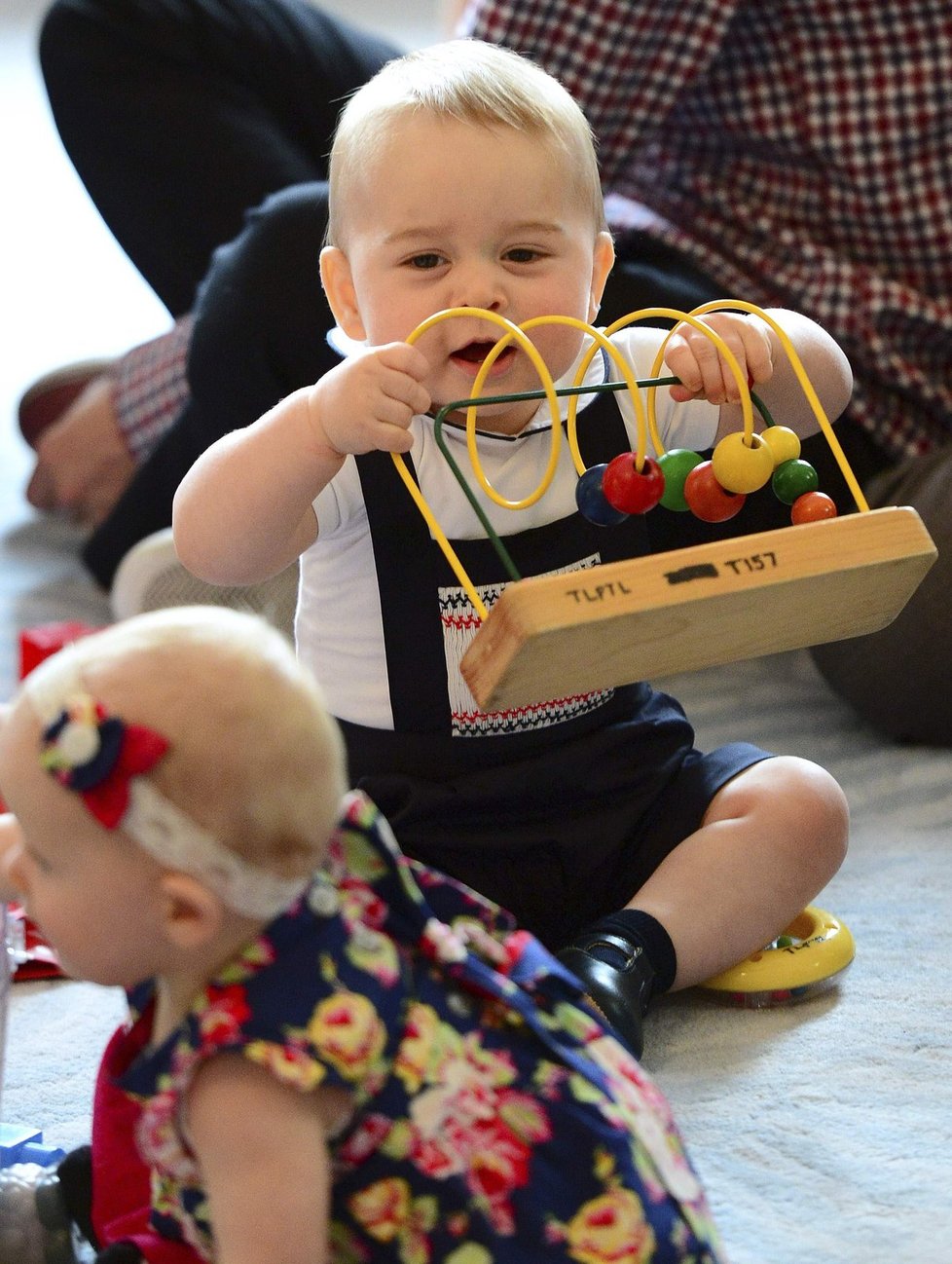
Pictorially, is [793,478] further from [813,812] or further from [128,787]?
[128,787]

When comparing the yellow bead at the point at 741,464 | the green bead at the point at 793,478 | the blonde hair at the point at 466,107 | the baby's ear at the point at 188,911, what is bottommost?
the baby's ear at the point at 188,911

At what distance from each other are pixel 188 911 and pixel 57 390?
4.63 ft

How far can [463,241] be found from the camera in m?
0.89

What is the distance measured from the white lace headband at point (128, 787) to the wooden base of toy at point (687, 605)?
180 mm

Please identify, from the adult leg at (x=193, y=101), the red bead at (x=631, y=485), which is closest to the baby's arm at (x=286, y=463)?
the red bead at (x=631, y=485)

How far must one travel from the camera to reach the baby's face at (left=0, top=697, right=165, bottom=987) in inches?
23.6

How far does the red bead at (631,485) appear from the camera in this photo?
2.61ft

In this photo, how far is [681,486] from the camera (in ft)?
2.83

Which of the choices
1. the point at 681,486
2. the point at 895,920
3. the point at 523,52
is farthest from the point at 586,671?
the point at 523,52

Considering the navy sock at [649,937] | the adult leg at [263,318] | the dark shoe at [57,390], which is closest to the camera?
the navy sock at [649,937]

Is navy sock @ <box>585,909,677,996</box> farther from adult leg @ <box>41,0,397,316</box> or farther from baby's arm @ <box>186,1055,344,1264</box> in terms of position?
adult leg @ <box>41,0,397,316</box>

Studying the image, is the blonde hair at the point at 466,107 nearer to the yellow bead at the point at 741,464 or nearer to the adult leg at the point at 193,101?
the yellow bead at the point at 741,464

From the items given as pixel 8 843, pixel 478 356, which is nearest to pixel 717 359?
pixel 478 356

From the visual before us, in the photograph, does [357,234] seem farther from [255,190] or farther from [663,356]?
[255,190]
